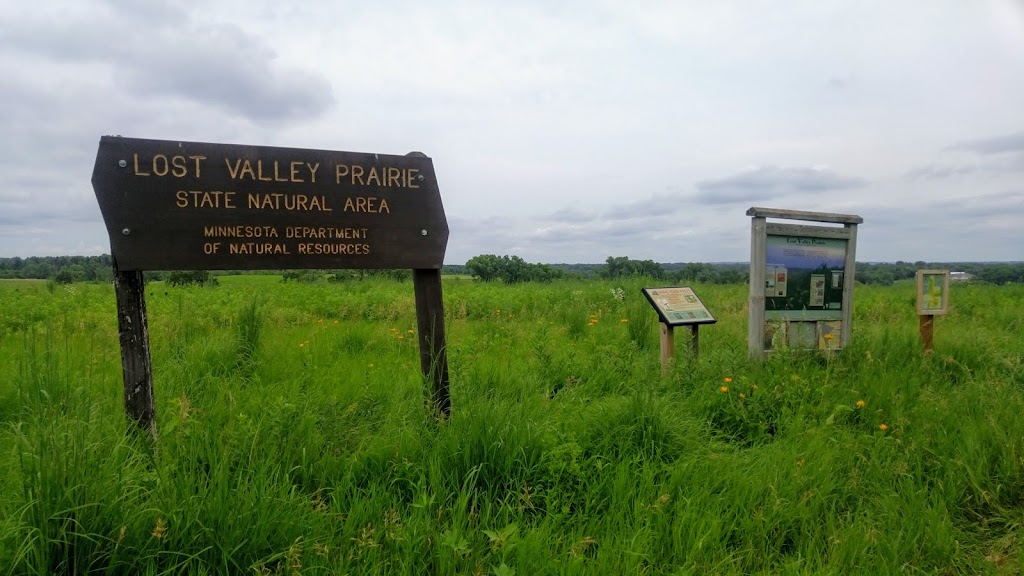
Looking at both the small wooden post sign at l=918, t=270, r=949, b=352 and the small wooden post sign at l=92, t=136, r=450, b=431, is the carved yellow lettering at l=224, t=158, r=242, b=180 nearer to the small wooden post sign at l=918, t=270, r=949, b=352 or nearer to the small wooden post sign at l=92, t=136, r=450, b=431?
the small wooden post sign at l=92, t=136, r=450, b=431

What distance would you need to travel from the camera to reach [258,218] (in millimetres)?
3225

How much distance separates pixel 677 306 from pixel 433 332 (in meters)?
2.79

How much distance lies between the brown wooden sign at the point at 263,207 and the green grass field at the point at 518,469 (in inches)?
15.8

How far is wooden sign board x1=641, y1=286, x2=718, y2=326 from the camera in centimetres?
517

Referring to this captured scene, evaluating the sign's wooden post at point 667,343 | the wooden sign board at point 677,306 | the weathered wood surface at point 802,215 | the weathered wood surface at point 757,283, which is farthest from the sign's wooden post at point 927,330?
the sign's wooden post at point 667,343

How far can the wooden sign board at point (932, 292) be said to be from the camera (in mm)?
6109

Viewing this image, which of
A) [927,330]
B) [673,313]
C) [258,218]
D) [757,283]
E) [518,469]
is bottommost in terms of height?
[518,469]

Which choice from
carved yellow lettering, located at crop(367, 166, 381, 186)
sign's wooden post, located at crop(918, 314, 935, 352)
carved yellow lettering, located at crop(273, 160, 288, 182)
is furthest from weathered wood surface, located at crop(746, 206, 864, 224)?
carved yellow lettering, located at crop(273, 160, 288, 182)

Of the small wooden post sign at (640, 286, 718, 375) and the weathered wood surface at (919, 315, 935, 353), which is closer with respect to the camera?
the small wooden post sign at (640, 286, 718, 375)

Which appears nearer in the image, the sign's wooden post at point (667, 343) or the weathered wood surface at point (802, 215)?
the sign's wooden post at point (667, 343)

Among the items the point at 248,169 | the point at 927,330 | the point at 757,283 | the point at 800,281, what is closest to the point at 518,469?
the point at 248,169

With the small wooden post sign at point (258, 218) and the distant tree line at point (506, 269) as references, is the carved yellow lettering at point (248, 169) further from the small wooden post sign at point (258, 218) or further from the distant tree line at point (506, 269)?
the distant tree line at point (506, 269)

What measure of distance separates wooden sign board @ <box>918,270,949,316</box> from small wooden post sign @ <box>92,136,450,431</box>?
18.8 ft

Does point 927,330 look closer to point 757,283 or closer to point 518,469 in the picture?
point 757,283
